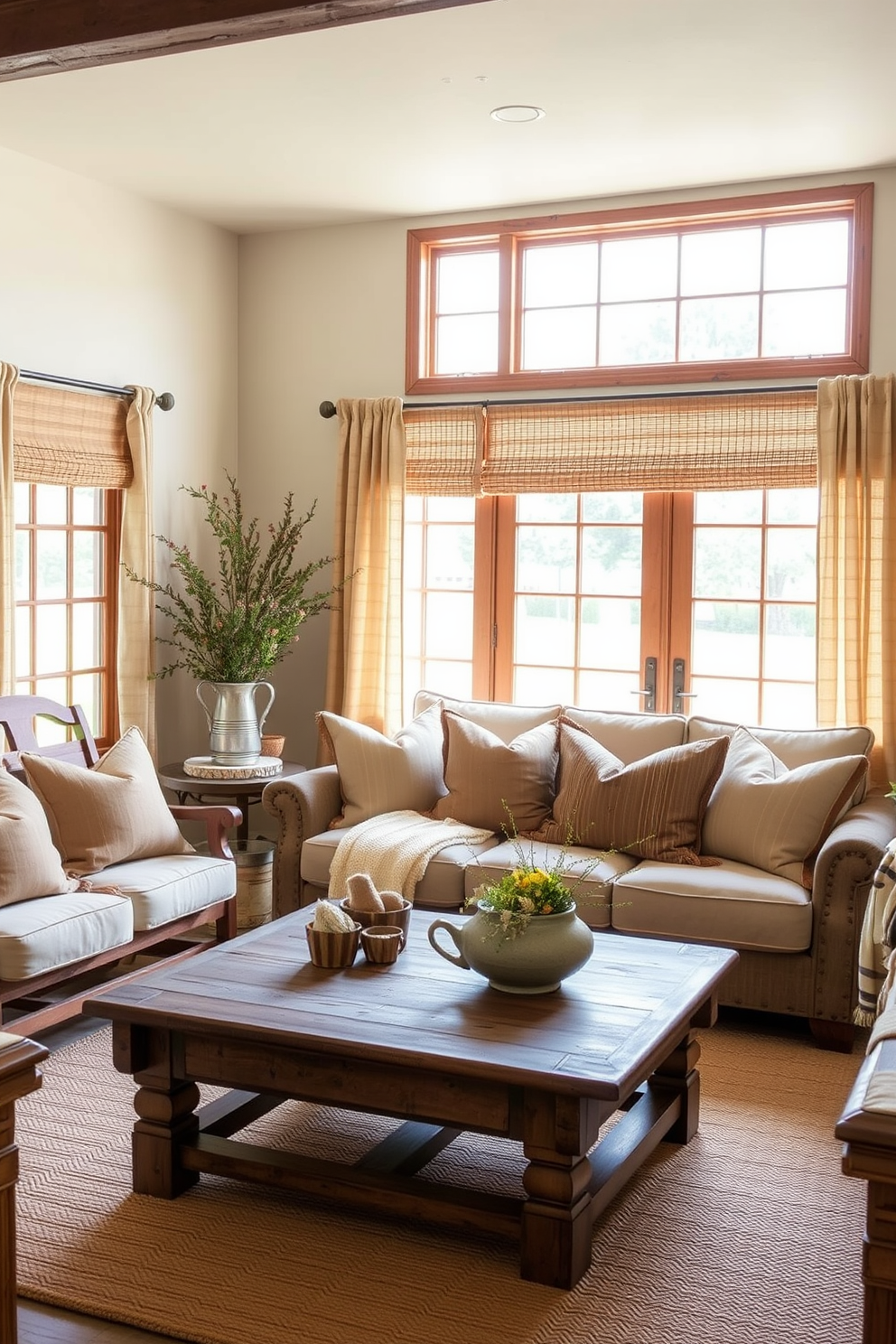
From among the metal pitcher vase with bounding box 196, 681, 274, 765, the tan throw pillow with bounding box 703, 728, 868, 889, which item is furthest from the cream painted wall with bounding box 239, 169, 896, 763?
the tan throw pillow with bounding box 703, 728, 868, 889

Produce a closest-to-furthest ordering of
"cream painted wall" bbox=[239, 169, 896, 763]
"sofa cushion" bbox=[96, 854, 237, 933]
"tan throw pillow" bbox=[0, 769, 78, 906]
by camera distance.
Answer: "tan throw pillow" bbox=[0, 769, 78, 906]
"sofa cushion" bbox=[96, 854, 237, 933]
"cream painted wall" bbox=[239, 169, 896, 763]

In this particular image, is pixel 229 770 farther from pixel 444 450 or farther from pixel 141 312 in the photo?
pixel 141 312

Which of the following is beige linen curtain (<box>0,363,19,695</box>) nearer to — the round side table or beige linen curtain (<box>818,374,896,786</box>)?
the round side table

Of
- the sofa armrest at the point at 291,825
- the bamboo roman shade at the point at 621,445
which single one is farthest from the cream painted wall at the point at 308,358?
the sofa armrest at the point at 291,825

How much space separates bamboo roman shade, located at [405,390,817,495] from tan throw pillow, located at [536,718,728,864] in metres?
1.22

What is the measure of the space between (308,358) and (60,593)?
1.68m

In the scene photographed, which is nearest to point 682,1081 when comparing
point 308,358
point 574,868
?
point 574,868

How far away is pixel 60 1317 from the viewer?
2.55 m

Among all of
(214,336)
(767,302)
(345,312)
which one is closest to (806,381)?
(767,302)

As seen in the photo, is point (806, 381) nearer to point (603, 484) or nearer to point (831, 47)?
point (603, 484)

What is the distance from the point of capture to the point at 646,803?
4621 millimetres

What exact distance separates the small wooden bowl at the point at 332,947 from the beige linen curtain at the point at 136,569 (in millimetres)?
2407

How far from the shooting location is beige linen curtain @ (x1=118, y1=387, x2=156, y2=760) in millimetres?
5438

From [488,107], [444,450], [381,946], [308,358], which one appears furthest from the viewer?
[308,358]
